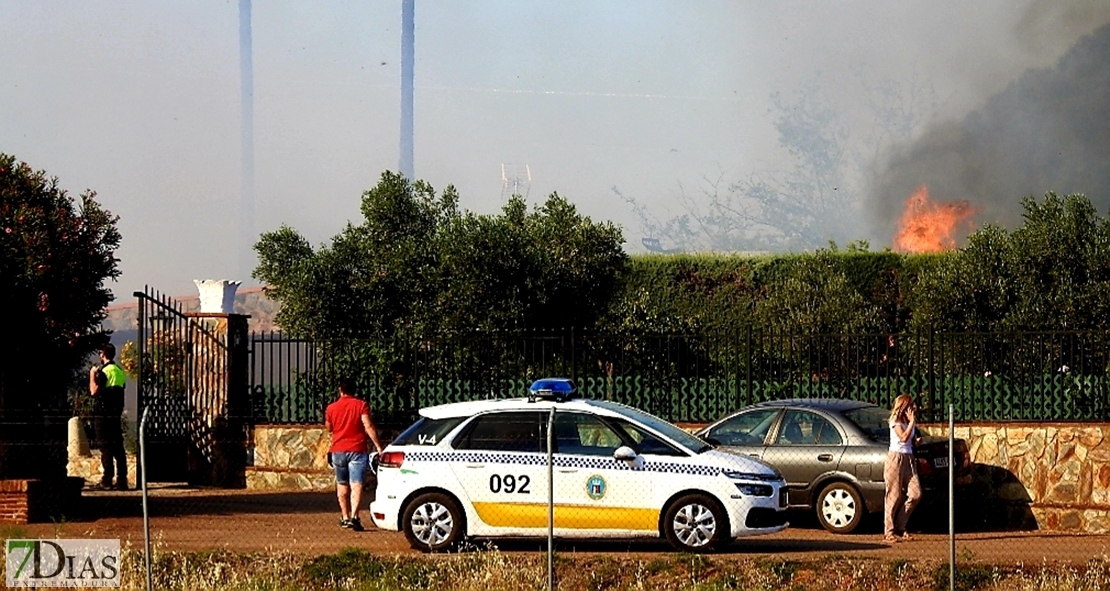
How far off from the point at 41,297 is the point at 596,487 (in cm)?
727

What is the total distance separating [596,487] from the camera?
15383 millimetres

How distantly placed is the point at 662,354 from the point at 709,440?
13.4ft

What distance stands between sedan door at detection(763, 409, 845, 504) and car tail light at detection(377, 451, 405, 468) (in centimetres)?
473

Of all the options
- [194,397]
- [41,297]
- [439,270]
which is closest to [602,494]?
[41,297]

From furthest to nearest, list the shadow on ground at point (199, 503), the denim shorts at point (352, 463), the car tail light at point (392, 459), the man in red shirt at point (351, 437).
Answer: the shadow on ground at point (199, 503)
the denim shorts at point (352, 463)
the man in red shirt at point (351, 437)
the car tail light at point (392, 459)

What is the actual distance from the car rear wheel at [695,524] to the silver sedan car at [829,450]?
102 inches

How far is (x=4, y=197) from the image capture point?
740 inches

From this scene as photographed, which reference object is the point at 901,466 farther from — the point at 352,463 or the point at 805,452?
the point at 352,463

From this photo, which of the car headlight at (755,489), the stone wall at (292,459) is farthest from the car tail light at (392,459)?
the stone wall at (292,459)

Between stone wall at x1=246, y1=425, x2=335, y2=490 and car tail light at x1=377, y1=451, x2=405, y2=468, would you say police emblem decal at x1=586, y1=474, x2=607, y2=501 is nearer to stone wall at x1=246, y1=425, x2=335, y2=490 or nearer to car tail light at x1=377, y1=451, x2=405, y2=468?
car tail light at x1=377, y1=451, x2=405, y2=468

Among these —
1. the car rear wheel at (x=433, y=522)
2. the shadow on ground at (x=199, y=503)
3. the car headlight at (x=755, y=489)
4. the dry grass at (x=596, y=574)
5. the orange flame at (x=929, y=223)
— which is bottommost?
the dry grass at (x=596, y=574)

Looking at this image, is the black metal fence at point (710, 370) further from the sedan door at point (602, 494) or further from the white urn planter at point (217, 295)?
the sedan door at point (602, 494)

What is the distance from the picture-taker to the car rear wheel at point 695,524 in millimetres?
15281

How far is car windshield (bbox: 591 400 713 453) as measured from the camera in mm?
15680
